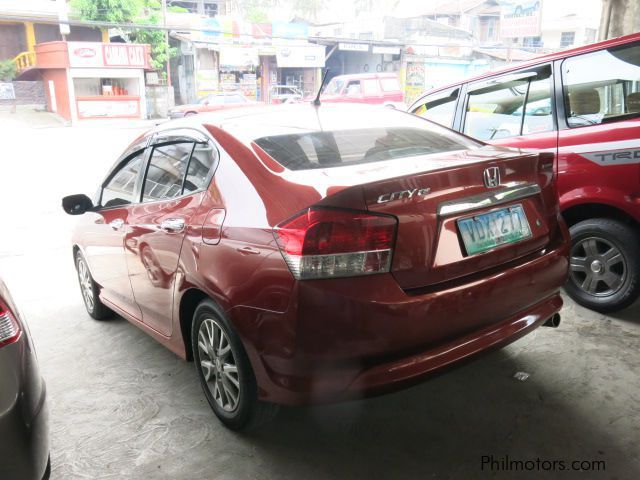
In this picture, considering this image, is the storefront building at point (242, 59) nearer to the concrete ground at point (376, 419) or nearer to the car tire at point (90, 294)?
the car tire at point (90, 294)

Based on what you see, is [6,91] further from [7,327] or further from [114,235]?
[7,327]

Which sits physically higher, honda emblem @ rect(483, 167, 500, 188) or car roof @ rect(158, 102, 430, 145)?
car roof @ rect(158, 102, 430, 145)

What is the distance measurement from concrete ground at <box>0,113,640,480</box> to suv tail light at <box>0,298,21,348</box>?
0.29 m

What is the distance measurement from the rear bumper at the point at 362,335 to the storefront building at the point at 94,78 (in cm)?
2700

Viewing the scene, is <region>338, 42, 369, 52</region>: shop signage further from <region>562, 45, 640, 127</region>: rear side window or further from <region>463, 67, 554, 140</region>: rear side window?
<region>562, 45, 640, 127</region>: rear side window

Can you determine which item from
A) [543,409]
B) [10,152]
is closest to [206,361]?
[543,409]

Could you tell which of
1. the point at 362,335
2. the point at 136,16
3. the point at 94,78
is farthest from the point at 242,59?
the point at 362,335

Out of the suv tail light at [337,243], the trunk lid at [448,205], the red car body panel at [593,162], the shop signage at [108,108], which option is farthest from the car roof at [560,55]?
the shop signage at [108,108]

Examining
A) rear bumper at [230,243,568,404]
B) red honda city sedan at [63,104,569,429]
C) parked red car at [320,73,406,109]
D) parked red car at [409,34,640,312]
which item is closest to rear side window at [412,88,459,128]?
parked red car at [409,34,640,312]

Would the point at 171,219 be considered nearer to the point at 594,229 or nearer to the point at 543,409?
the point at 543,409

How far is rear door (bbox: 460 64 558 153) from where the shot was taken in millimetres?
3475

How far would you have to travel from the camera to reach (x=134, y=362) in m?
3.12

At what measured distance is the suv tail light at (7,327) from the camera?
5.14 ft

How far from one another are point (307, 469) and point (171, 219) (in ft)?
4.08
